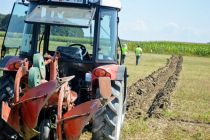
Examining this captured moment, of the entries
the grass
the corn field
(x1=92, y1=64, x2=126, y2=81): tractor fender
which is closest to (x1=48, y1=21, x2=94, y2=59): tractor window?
(x1=92, y1=64, x2=126, y2=81): tractor fender

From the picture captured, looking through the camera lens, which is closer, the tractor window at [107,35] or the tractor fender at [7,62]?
the tractor fender at [7,62]

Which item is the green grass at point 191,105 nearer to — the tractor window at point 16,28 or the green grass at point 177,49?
the tractor window at point 16,28

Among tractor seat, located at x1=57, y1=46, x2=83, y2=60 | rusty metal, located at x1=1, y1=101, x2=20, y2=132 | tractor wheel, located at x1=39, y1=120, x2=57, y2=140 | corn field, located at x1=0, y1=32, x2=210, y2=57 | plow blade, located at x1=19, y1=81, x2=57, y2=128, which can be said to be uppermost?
tractor seat, located at x1=57, y1=46, x2=83, y2=60

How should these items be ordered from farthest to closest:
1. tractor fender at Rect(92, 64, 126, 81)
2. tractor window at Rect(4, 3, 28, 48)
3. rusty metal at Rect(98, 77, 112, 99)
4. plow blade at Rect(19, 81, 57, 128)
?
tractor window at Rect(4, 3, 28, 48) → tractor fender at Rect(92, 64, 126, 81) → rusty metal at Rect(98, 77, 112, 99) → plow blade at Rect(19, 81, 57, 128)

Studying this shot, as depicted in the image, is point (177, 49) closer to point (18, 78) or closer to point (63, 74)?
point (63, 74)

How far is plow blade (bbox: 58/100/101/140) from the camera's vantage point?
4.93 meters

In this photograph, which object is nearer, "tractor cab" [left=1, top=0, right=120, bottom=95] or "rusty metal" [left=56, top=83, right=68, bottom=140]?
"rusty metal" [left=56, top=83, right=68, bottom=140]

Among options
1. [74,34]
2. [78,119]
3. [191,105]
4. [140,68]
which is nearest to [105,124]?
[78,119]

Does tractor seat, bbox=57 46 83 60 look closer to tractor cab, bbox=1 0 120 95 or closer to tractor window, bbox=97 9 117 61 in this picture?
tractor cab, bbox=1 0 120 95

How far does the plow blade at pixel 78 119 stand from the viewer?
4.93 m

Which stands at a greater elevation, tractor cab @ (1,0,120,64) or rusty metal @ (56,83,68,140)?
tractor cab @ (1,0,120,64)

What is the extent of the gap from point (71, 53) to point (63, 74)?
0.38 metres

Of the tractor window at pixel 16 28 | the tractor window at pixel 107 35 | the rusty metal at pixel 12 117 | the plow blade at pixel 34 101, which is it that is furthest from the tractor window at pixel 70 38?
the rusty metal at pixel 12 117

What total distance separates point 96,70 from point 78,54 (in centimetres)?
75
